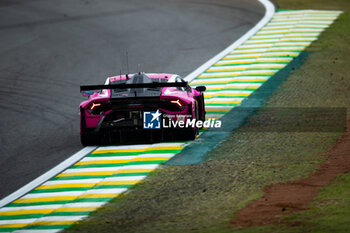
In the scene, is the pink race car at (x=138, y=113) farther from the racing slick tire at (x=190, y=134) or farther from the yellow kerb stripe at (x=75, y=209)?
the yellow kerb stripe at (x=75, y=209)

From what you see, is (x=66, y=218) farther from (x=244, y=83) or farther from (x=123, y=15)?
(x=123, y=15)

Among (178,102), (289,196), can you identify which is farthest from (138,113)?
(289,196)

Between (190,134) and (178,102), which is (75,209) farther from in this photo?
(190,134)

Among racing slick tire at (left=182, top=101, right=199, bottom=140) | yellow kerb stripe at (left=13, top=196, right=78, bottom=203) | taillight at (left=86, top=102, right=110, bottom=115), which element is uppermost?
taillight at (left=86, top=102, right=110, bottom=115)

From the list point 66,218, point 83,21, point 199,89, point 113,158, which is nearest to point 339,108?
point 199,89

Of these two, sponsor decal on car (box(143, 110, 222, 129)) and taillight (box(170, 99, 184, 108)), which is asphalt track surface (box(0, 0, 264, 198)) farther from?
taillight (box(170, 99, 184, 108))

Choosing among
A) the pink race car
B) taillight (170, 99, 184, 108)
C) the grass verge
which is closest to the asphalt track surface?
the pink race car

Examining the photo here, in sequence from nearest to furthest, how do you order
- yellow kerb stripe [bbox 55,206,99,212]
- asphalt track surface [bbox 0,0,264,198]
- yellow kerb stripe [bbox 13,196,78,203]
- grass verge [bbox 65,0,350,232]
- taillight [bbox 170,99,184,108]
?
grass verge [bbox 65,0,350,232], yellow kerb stripe [bbox 55,206,99,212], yellow kerb stripe [bbox 13,196,78,203], taillight [bbox 170,99,184,108], asphalt track surface [bbox 0,0,264,198]

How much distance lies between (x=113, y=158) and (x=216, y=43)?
1267 cm

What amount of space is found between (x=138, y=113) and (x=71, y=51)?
11036 millimetres
